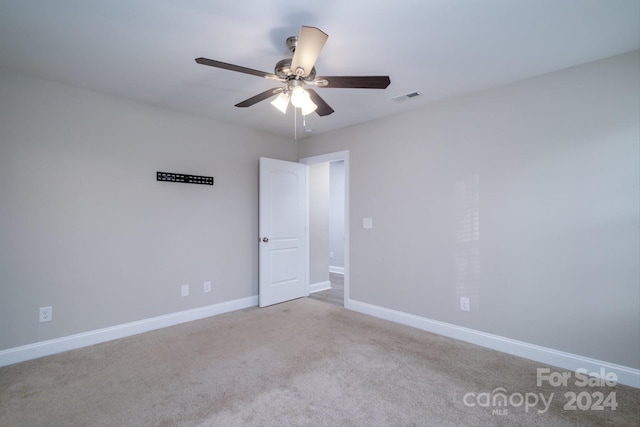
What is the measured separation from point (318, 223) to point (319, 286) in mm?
1073

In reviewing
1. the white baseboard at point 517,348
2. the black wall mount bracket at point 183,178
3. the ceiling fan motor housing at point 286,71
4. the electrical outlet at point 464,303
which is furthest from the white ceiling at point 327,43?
the white baseboard at point 517,348

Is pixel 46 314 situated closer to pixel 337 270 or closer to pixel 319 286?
pixel 319 286

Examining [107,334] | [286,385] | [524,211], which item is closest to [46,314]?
[107,334]

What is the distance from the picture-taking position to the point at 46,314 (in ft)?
8.80

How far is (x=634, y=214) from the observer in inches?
87.0

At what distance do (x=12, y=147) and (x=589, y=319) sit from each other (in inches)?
198

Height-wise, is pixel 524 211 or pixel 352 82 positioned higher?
pixel 352 82

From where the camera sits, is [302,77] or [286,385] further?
[286,385]

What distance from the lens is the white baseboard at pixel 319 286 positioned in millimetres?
4898

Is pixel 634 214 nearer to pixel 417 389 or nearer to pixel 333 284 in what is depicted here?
pixel 417 389

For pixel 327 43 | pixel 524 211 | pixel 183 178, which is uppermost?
pixel 327 43

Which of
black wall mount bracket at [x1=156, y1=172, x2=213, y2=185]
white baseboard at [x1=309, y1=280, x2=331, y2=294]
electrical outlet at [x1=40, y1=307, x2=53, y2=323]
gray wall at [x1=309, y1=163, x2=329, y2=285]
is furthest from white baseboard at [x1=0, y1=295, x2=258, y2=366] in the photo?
black wall mount bracket at [x1=156, y1=172, x2=213, y2=185]

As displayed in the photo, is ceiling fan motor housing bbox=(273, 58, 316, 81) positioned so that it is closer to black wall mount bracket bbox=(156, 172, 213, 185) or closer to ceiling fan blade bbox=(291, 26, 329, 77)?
ceiling fan blade bbox=(291, 26, 329, 77)

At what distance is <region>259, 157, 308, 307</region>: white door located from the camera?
412 centimetres
